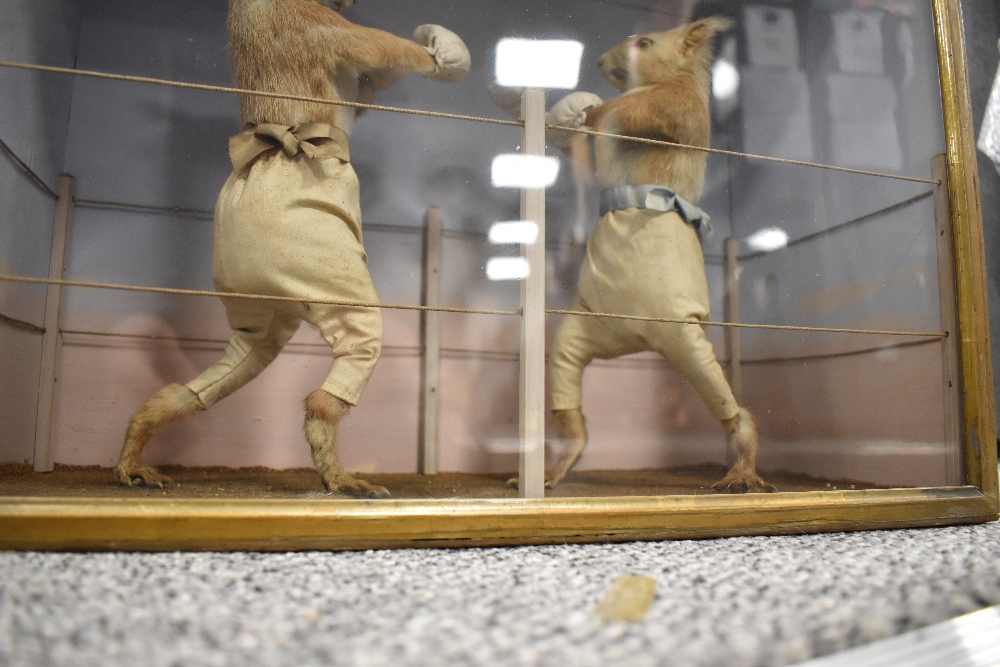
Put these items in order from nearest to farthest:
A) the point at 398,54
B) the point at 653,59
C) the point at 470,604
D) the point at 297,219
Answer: the point at 470,604, the point at 297,219, the point at 398,54, the point at 653,59

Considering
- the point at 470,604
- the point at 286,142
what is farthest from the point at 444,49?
the point at 470,604

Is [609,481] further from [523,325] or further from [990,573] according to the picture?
[990,573]

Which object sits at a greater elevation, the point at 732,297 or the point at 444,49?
the point at 444,49

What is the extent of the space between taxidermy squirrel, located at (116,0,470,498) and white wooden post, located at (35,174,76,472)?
219 millimetres

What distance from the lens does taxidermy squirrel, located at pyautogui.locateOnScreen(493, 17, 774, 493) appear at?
1225mm

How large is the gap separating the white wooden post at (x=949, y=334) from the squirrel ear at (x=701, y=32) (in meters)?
0.56

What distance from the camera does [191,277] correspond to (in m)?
1.27

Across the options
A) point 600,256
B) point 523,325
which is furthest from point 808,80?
point 523,325

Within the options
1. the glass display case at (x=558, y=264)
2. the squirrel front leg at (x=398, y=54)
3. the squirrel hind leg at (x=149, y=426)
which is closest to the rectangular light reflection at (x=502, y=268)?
the glass display case at (x=558, y=264)

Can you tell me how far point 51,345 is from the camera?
1143mm

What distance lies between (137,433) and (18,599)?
49cm

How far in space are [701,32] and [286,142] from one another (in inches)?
39.1

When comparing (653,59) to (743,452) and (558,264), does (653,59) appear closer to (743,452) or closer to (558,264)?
(558,264)

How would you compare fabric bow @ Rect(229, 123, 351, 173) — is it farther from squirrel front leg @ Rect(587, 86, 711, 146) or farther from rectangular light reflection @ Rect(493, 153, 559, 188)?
squirrel front leg @ Rect(587, 86, 711, 146)
